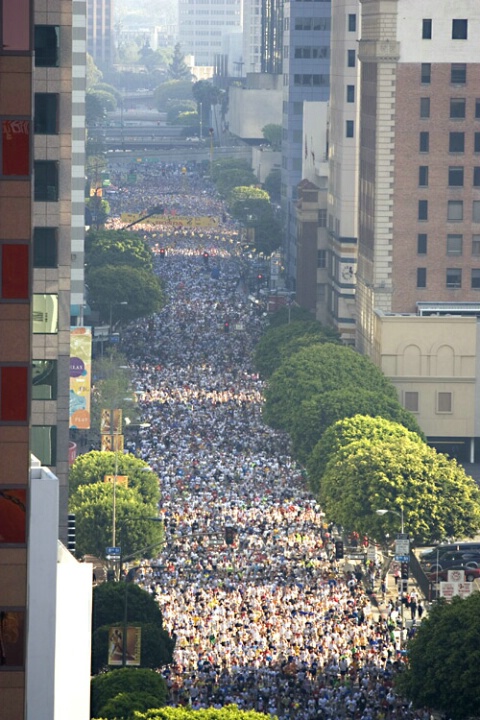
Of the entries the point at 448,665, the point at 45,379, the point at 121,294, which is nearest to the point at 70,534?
the point at 45,379

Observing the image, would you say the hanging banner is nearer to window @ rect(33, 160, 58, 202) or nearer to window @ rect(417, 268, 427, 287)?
window @ rect(33, 160, 58, 202)

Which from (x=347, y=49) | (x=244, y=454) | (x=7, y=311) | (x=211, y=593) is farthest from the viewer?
(x=347, y=49)

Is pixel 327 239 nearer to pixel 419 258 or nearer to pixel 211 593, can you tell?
pixel 419 258

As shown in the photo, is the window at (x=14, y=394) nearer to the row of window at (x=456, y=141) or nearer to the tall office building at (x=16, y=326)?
the tall office building at (x=16, y=326)

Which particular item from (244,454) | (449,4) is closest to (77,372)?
(244,454)

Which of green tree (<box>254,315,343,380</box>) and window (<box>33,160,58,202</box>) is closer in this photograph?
window (<box>33,160,58,202</box>)

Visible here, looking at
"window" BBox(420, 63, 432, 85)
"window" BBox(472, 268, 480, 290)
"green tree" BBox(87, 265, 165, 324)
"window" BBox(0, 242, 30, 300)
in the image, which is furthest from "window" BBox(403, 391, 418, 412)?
"window" BBox(0, 242, 30, 300)

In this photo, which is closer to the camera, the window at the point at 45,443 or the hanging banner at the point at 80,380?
the window at the point at 45,443

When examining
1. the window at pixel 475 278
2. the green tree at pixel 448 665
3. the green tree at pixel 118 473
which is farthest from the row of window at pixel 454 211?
the green tree at pixel 448 665
